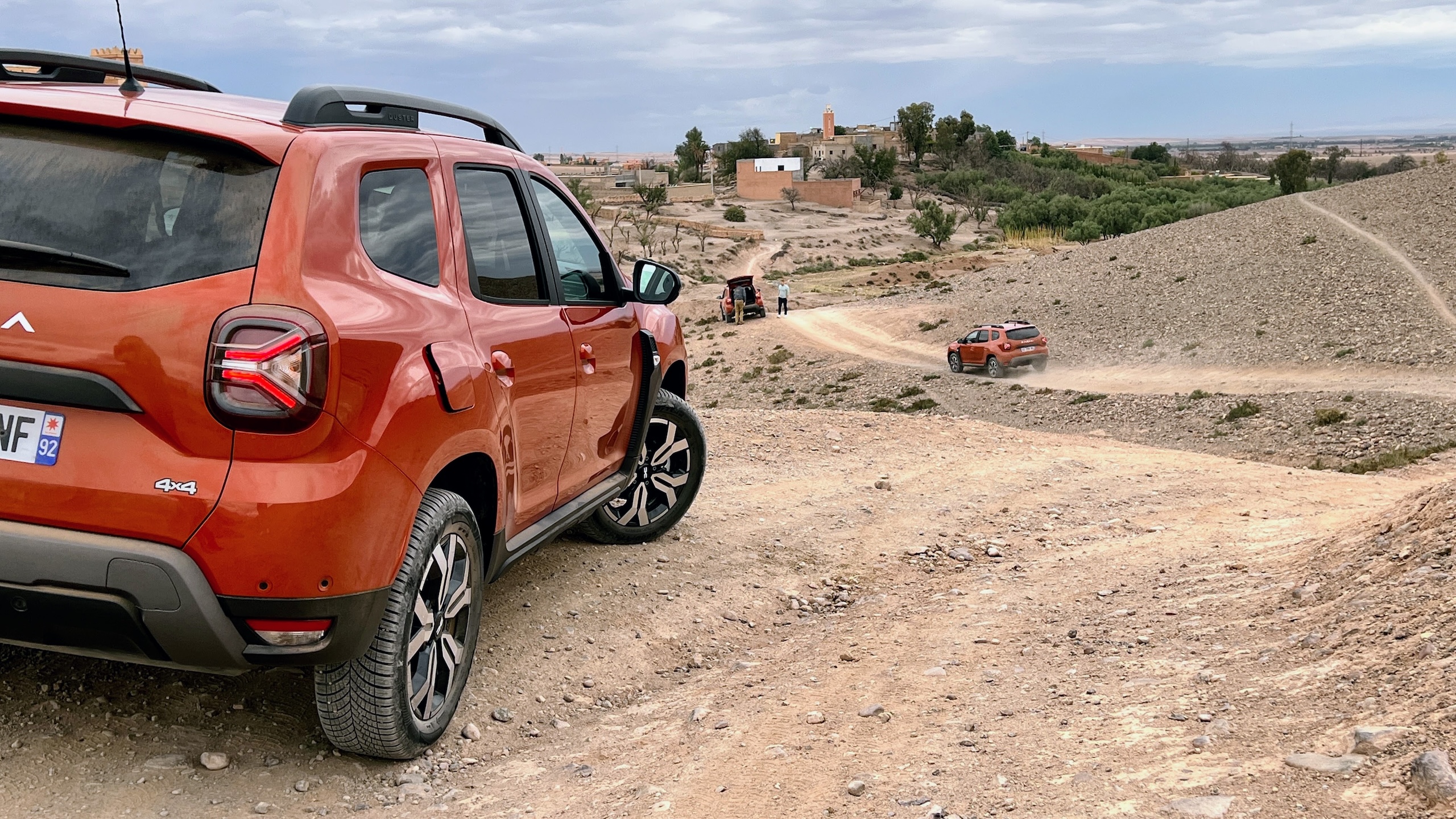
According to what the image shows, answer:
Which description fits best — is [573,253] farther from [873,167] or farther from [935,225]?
[873,167]

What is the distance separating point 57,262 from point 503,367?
147 cm

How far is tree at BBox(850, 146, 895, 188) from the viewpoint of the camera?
427 feet

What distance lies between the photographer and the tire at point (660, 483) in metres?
6.74

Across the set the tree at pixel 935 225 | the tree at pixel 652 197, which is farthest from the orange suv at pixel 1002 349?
the tree at pixel 652 197

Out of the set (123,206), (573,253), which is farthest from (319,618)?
(573,253)

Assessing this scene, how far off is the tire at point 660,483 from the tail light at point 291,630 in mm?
3299

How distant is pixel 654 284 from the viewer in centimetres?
588

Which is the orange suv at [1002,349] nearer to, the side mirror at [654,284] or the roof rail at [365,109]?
the side mirror at [654,284]

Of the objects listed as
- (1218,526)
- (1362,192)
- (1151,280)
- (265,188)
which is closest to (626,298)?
(265,188)

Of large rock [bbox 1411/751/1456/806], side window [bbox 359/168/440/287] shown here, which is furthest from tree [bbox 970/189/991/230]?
large rock [bbox 1411/751/1456/806]

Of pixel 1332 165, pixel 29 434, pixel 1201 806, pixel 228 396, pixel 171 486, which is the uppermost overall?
pixel 1332 165

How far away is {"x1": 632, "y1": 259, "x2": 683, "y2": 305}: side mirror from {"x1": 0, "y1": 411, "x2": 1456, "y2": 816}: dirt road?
60.0 inches

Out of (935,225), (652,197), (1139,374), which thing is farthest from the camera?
(652,197)

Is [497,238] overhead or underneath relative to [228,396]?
overhead
